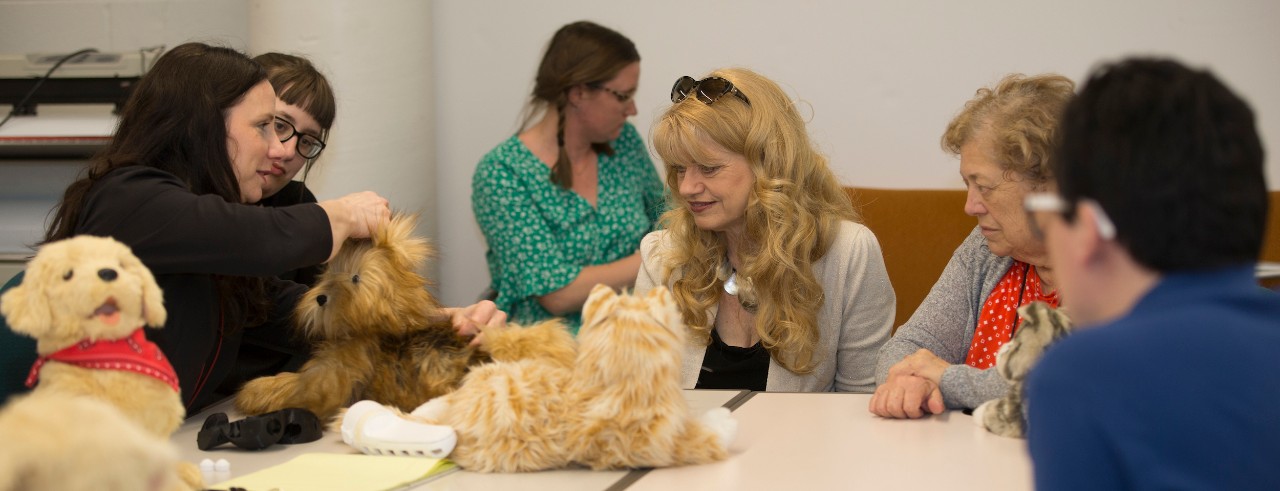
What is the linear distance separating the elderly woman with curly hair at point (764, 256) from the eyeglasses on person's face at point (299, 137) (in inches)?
30.4

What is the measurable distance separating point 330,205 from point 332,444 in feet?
1.27

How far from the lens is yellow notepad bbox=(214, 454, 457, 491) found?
1.46 m

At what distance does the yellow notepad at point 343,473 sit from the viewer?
1.46 meters

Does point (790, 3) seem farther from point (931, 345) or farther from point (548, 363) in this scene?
point (548, 363)

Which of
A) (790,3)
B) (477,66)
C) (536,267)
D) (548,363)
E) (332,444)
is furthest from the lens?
(477,66)

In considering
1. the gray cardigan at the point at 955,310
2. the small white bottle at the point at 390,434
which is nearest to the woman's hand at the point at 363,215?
the small white bottle at the point at 390,434

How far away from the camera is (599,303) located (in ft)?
4.80

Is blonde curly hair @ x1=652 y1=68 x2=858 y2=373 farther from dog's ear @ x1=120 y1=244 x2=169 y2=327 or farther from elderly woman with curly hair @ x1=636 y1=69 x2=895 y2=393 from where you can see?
dog's ear @ x1=120 y1=244 x2=169 y2=327

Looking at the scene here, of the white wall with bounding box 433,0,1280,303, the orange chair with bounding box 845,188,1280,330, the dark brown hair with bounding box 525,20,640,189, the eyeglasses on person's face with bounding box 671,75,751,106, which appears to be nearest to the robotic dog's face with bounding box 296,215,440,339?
the eyeglasses on person's face with bounding box 671,75,751,106

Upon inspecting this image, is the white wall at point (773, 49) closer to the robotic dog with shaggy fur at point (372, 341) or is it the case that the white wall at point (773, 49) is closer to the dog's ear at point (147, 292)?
the robotic dog with shaggy fur at point (372, 341)

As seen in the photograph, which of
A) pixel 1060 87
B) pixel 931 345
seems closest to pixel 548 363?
pixel 931 345

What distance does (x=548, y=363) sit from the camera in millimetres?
1560

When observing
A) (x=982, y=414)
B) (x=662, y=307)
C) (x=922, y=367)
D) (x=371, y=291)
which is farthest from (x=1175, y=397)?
(x=371, y=291)

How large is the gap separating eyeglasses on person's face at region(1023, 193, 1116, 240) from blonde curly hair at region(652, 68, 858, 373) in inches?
49.3
